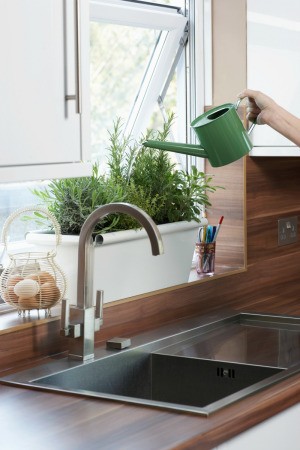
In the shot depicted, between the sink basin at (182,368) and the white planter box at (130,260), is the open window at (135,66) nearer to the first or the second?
the white planter box at (130,260)

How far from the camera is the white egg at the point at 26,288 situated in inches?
81.7

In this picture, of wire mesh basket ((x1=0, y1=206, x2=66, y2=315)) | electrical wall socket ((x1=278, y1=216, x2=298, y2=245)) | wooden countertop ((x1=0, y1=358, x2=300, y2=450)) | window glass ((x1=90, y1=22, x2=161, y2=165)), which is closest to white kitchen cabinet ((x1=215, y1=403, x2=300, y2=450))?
wooden countertop ((x1=0, y1=358, x2=300, y2=450))

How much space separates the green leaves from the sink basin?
34 centimetres

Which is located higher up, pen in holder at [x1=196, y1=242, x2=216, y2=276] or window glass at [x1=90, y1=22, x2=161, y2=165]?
window glass at [x1=90, y1=22, x2=161, y2=165]

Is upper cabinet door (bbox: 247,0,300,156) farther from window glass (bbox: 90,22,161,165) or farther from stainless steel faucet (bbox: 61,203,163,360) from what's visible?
stainless steel faucet (bbox: 61,203,163,360)

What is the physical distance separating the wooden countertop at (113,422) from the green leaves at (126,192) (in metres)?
0.61

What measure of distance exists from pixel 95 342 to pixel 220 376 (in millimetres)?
324

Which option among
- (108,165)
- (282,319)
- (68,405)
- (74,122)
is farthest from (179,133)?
(68,405)

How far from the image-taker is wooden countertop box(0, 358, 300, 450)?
1544 millimetres

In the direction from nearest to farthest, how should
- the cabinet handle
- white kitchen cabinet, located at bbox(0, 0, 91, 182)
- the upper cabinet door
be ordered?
white kitchen cabinet, located at bbox(0, 0, 91, 182), the cabinet handle, the upper cabinet door

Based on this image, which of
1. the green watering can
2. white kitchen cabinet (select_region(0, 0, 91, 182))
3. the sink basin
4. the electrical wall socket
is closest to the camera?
white kitchen cabinet (select_region(0, 0, 91, 182))

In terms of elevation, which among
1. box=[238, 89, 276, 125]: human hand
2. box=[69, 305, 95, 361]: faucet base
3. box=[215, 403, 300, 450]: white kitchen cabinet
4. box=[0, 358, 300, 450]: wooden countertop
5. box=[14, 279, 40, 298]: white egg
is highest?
box=[238, 89, 276, 125]: human hand

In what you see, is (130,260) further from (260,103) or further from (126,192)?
(260,103)

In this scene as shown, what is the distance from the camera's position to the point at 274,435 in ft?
6.04
